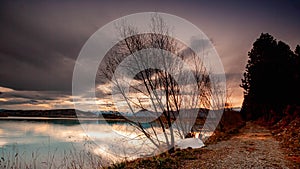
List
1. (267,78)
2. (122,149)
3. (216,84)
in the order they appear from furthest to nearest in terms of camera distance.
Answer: (267,78) → (216,84) → (122,149)

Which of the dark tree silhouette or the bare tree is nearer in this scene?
the bare tree

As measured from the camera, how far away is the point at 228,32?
56.3 feet

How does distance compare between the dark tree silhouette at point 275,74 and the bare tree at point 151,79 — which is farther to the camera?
the dark tree silhouette at point 275,74

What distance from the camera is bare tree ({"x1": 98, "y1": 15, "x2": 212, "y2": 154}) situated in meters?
11.7

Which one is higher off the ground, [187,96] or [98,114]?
[187,96]

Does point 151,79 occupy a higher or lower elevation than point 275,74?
lower

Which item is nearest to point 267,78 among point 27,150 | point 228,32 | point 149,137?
point 228,32

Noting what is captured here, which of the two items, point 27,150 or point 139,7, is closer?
point 139,7

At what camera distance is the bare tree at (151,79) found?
1168cm

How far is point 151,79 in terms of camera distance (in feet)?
39.2

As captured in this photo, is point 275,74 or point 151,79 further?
point 275,74

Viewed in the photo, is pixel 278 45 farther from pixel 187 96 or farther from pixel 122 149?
pixel 122 149

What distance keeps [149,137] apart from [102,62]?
471cm

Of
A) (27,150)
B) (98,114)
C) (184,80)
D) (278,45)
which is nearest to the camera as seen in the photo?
(98,114)
